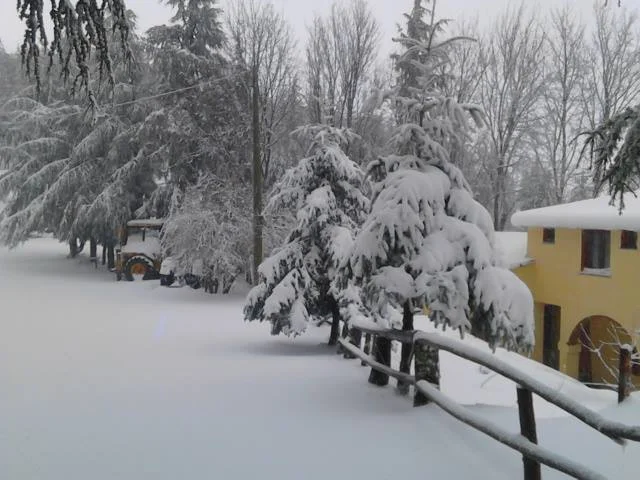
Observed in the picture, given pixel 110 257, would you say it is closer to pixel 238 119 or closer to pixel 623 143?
pixel 238 119

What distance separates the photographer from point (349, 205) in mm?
11695

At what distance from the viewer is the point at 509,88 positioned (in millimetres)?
29094

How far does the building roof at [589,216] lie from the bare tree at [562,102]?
11.3m

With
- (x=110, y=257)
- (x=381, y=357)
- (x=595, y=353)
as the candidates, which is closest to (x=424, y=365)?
(x=381, y=357)

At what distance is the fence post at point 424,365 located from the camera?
214 inches

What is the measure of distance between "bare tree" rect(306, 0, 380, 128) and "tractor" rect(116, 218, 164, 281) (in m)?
10.1

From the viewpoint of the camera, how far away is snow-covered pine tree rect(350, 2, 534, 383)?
5812mm

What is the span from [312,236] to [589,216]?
9.81 m

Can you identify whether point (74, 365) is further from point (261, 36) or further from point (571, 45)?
point (571, 45)

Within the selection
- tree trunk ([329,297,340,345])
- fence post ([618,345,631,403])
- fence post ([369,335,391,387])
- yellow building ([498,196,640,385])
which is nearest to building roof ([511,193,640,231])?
yellow building ([498,196,640,385])

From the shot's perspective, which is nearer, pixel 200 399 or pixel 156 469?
pixel 156 469

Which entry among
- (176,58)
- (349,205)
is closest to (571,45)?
(176,58)

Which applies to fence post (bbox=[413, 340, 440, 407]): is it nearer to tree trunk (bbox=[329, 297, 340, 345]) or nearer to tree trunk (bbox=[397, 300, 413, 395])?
tree trunk (bbox=[397, 300, 413, 395])

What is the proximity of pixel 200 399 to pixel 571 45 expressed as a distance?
95.5ft
